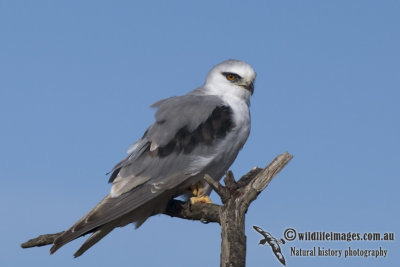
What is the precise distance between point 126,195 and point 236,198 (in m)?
1.29

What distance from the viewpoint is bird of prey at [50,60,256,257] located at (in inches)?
299

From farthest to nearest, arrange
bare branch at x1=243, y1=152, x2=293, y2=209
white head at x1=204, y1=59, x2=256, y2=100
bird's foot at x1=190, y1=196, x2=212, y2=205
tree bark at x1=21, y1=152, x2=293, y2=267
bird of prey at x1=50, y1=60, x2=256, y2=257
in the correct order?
white head at x1=204, y1=59, x2=256, y2=100
bird's foot at x1=190, y1=196, x2=212, y2=205
bird of prey at x1=50, y1=60, x2=256, y2=257
bare branch at x1=243, y1=152, x2=293, y2=209
tree bark at x1=21, y1=152, x2=293, y2=267

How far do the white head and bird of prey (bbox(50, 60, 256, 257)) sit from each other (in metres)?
0.27

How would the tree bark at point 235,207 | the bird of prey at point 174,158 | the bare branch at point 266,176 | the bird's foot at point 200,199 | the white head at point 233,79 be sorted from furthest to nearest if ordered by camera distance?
the white head at point 233,79, the bird's foot at point 200,199, the bird of prey at point 174,158, the bare branch at point 266,176, the tree bark at point 235,207

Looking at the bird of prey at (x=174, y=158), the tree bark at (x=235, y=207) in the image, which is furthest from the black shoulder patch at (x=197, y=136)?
the tree bark at (x=235, y=207)

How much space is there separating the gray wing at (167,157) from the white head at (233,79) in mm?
513

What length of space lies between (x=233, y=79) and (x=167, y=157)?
158cm

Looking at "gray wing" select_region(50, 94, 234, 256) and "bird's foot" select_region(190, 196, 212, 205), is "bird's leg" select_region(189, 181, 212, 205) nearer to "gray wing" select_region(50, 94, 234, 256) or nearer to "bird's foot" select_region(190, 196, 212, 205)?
"bird's foot" select_region(190, 196, 212, 205)

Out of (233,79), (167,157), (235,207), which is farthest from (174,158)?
(233,79)

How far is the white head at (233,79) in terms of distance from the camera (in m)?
8.71

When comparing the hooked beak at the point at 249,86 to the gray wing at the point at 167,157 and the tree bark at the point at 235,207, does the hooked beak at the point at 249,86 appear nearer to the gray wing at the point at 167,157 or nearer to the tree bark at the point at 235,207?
the gray wing at the point at 167,157

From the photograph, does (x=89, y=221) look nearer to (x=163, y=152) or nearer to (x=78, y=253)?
(x=78, y=253)

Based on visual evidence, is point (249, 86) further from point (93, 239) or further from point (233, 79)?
point (93, 239)

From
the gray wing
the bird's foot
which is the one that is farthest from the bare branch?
the bird's foot
